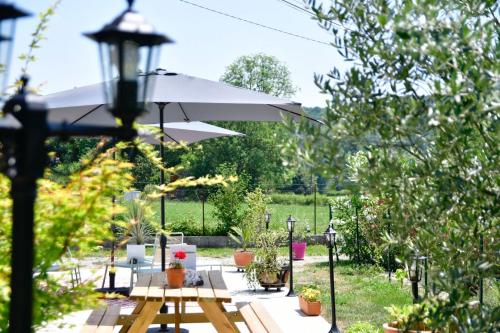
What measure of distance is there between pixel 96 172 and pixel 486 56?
5.22ft

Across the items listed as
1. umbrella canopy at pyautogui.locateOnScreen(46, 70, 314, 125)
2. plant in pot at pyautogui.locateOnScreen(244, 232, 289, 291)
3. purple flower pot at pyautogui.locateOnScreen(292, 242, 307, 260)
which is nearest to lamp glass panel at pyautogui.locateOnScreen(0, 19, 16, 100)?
umbrella canopy at pyautogui.locateOnScreen(46, 70, 314, 125)

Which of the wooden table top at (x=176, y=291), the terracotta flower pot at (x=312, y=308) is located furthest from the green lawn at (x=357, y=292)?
A: the wooden table top at (x=176, y=291)

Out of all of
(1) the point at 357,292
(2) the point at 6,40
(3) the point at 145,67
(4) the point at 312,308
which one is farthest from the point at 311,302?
(2) the point at 6,40

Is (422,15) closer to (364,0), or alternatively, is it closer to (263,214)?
(364,0)

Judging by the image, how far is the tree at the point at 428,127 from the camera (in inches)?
107

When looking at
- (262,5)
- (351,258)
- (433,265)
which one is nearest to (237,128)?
(262,5)

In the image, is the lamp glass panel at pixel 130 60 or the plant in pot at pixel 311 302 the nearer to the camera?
the lamp glass panel at pixel 130 60

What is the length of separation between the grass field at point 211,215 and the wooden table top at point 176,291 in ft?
24.0

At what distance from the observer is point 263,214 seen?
13.2 metres

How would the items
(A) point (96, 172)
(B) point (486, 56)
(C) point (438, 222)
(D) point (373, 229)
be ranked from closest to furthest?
(B) point (486, 56)
(A) point (96, 172)
(C) point (438, 222)
(D) point (373, 229)

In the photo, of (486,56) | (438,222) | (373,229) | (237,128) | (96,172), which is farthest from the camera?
(237,128)

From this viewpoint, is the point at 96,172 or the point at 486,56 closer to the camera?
the point at 486,56

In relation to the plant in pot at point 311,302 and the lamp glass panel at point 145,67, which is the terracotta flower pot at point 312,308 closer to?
the plant in pot at point 311,302

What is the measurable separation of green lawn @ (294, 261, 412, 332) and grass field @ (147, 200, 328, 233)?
255 cm
